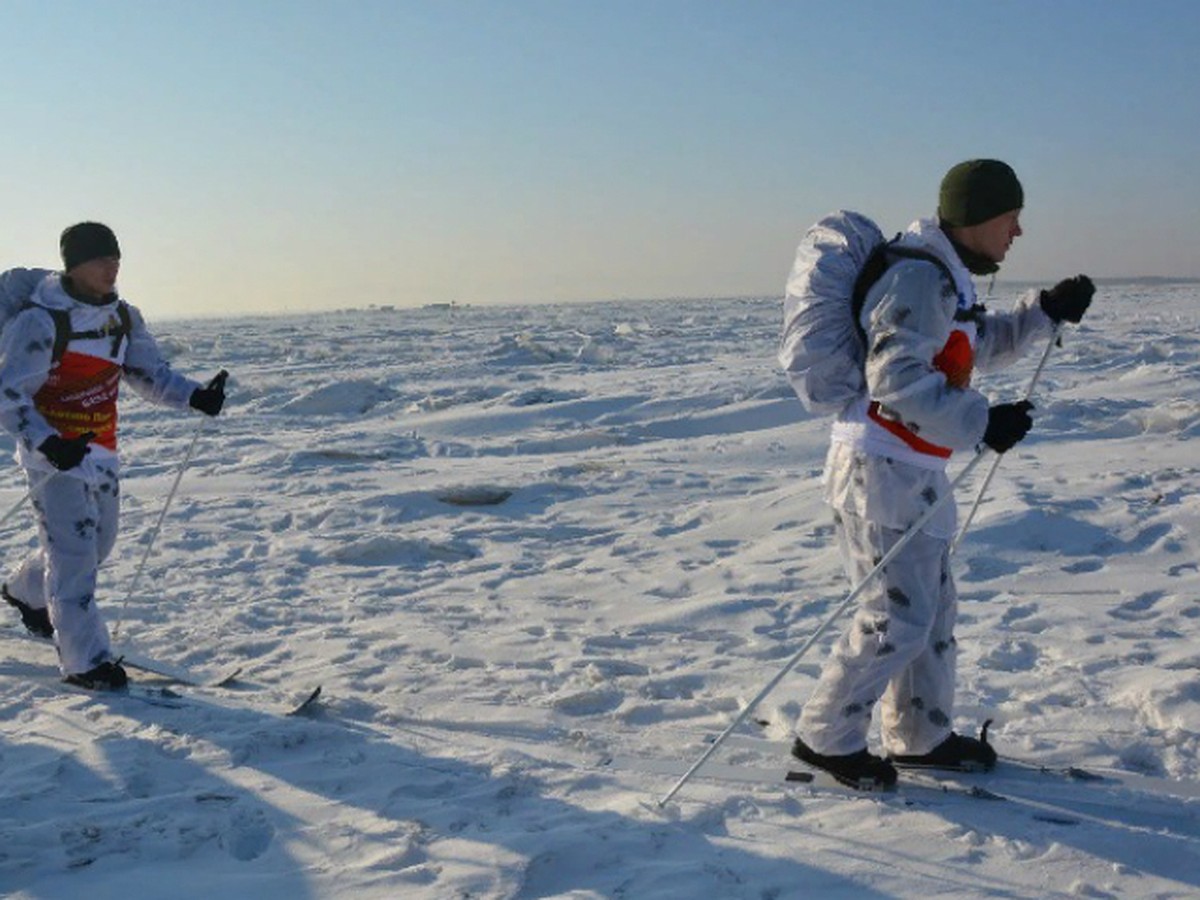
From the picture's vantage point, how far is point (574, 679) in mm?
4629

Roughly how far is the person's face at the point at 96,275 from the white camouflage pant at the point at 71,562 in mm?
780

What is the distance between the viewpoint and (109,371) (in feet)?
15.6

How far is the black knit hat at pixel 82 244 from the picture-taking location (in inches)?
174

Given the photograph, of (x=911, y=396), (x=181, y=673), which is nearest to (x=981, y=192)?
(x=911, y=396)

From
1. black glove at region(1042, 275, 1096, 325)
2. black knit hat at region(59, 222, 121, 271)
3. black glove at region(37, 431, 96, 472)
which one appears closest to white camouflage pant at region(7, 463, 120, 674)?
black glove at region(37, 431, 96, 472)

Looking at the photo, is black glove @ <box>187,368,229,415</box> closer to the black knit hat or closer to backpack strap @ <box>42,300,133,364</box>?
backpack strap @ <box>42,300,133,364</box>

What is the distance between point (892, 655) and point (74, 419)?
139 inches

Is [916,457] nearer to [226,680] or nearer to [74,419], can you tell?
[226,680]

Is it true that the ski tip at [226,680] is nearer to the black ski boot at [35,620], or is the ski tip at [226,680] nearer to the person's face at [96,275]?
the black ski boot at [35,620]

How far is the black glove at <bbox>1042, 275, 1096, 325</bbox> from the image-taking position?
134 inches

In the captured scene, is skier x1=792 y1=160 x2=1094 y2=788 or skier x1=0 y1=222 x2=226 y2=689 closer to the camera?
skier x1=792 y1=160 x2=1094 y2=788

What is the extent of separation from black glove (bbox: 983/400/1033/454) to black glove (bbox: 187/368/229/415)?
3.39 meters

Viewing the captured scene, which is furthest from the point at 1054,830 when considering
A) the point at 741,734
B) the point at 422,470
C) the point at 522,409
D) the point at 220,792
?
the point at 522,409


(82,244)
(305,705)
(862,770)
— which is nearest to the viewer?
(862,770)
